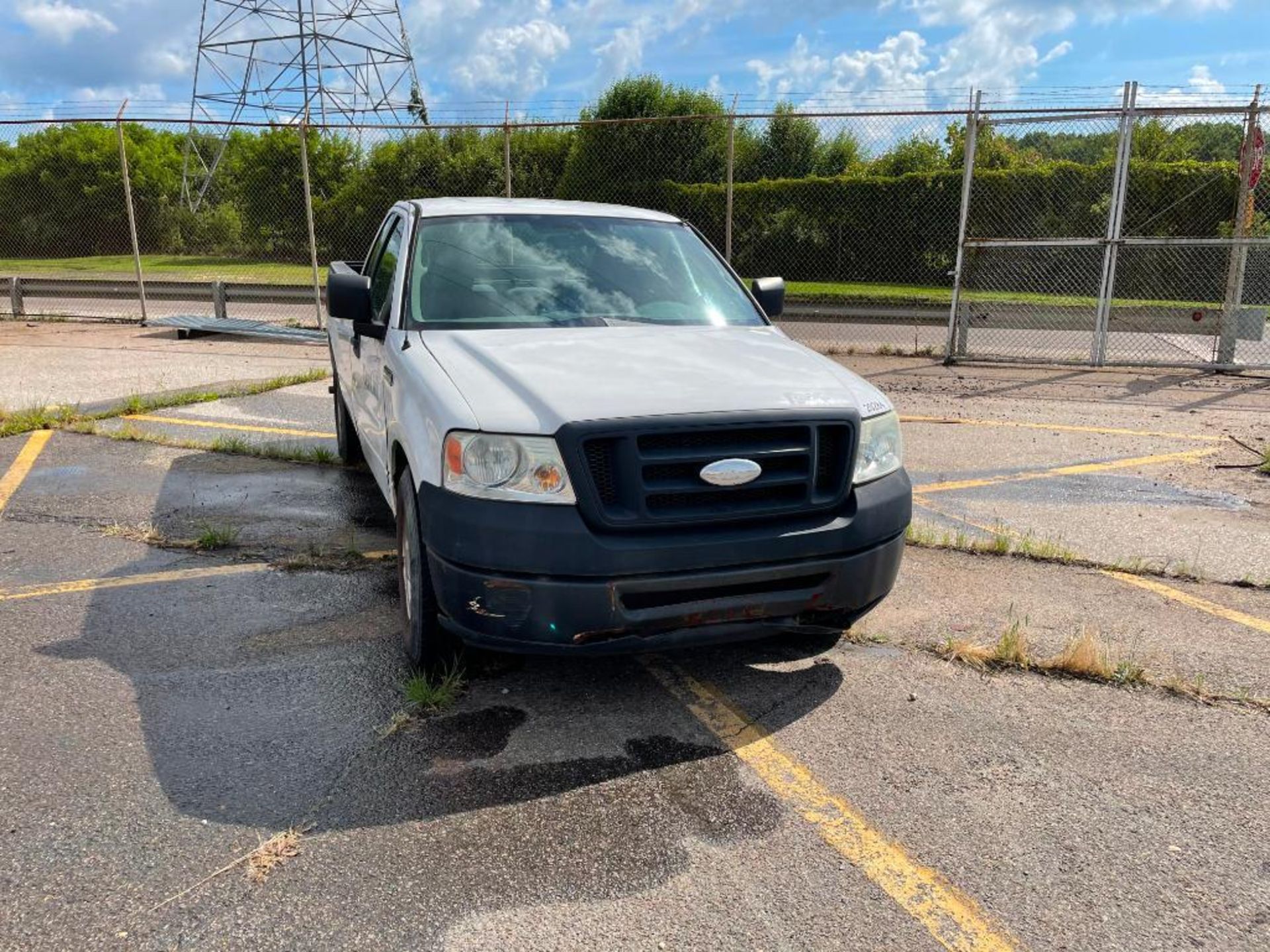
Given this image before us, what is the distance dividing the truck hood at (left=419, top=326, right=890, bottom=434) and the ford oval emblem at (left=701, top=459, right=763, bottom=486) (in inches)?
7.2

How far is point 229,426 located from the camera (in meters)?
8.53

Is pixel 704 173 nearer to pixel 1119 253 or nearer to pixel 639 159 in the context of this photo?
pixel 639 159

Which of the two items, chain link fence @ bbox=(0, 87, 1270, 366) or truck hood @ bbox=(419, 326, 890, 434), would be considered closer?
truck hood @ bbox=(419, 326, 890, 434)

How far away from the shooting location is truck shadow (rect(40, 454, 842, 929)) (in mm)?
2959

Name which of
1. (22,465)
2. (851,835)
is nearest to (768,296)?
(851,835)

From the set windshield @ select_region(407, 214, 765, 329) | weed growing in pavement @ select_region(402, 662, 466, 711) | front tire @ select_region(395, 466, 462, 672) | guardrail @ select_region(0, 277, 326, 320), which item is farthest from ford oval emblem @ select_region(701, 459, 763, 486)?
guardrail @ select_region(0, 277, 326, 320)

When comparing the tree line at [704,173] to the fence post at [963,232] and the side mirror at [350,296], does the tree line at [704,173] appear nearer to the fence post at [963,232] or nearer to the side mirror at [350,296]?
the fence post at [963,232]

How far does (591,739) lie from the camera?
3.46 meters

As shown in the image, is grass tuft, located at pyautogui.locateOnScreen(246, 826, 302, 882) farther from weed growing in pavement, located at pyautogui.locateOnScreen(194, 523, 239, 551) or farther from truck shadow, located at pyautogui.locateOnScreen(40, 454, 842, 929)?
weed growing in pavement, located at pyautogui.locateOnScreen(194, 523, 239, 551)

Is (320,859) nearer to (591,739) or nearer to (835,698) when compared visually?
(591,739)

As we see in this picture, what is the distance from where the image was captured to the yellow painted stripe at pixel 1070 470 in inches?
271

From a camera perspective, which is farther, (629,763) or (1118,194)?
(1118,194)

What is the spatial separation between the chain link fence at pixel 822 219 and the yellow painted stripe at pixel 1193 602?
22.1ft

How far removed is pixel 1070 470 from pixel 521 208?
4.47m
